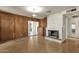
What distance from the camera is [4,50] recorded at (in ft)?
7.34

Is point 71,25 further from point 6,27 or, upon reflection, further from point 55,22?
point 6,27

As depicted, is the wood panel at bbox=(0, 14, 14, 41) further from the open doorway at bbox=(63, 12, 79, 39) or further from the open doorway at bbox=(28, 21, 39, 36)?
the open doorway at bbox=(63, 12, 79, 39)

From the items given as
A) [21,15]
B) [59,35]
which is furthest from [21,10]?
[59,35]

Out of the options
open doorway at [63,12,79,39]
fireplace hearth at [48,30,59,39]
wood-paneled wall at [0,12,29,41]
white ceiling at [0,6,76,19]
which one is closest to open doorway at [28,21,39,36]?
wood-paneled wall at [0,12,29,41]

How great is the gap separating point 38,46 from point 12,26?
2.83ft

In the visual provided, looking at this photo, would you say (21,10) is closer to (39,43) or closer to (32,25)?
(32,25)

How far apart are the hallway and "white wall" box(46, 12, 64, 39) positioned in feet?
0.91

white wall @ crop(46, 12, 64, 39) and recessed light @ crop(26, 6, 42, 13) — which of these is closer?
recessed light @ crop(26, 6, 42, 13)

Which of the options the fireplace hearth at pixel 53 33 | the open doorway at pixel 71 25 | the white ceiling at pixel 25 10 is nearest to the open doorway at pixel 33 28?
the white ceiling at pixel 25 10

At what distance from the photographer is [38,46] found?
2.33 meters

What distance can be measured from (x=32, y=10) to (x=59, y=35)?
972mm

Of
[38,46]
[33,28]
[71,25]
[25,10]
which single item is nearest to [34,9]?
[25,10]

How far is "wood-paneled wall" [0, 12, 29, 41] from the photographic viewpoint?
2273 millimetres

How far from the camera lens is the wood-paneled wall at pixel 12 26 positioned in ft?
7.46
